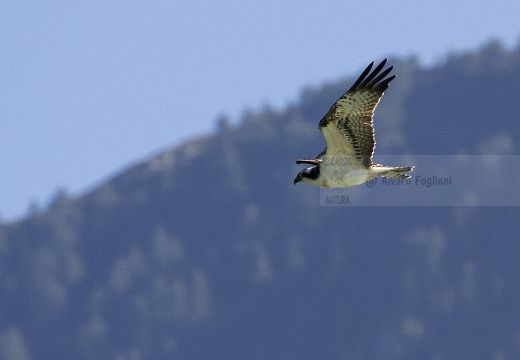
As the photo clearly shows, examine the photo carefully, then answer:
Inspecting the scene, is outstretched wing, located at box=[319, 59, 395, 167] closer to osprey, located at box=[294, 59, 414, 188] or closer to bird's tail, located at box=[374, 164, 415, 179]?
osprey, located at box=[294, 59, 414, 188]

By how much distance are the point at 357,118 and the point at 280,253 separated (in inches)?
5705

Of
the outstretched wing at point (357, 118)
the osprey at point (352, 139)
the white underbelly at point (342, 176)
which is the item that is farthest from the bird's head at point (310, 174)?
the outstretched wing at point (357, 118)

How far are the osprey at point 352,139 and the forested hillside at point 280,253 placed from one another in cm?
11448

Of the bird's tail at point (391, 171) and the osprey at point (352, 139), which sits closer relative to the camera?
the osprey at point (352, 139)

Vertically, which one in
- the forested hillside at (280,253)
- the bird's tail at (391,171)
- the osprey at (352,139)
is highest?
the osprey at (352,139)

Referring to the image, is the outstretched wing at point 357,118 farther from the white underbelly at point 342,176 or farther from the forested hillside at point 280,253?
the forested hillside at point 280,253

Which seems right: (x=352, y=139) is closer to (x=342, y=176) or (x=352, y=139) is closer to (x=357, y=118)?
(x=357, y=118)

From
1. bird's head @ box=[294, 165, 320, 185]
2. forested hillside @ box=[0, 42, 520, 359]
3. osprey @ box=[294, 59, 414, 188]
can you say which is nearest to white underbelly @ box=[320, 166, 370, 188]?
osprey @ box=[294, 59, 414, 188]

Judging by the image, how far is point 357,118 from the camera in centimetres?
1781

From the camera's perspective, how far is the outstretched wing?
17.7 metres

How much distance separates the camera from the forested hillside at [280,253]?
14238 centimetres

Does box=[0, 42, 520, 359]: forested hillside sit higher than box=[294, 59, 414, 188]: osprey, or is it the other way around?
box=[294, 59, 414, 188]: osprey

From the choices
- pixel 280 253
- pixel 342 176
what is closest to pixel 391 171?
pixel 342 176

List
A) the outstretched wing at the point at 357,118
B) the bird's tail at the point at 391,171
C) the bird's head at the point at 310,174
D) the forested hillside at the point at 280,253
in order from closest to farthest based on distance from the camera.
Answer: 1. the outstretched wing at the point at 357,118
2. the bird's tail at the point at 391,171
3. the bird's head at the point at 310,174
4. the forested hillside at the point at 280,253
